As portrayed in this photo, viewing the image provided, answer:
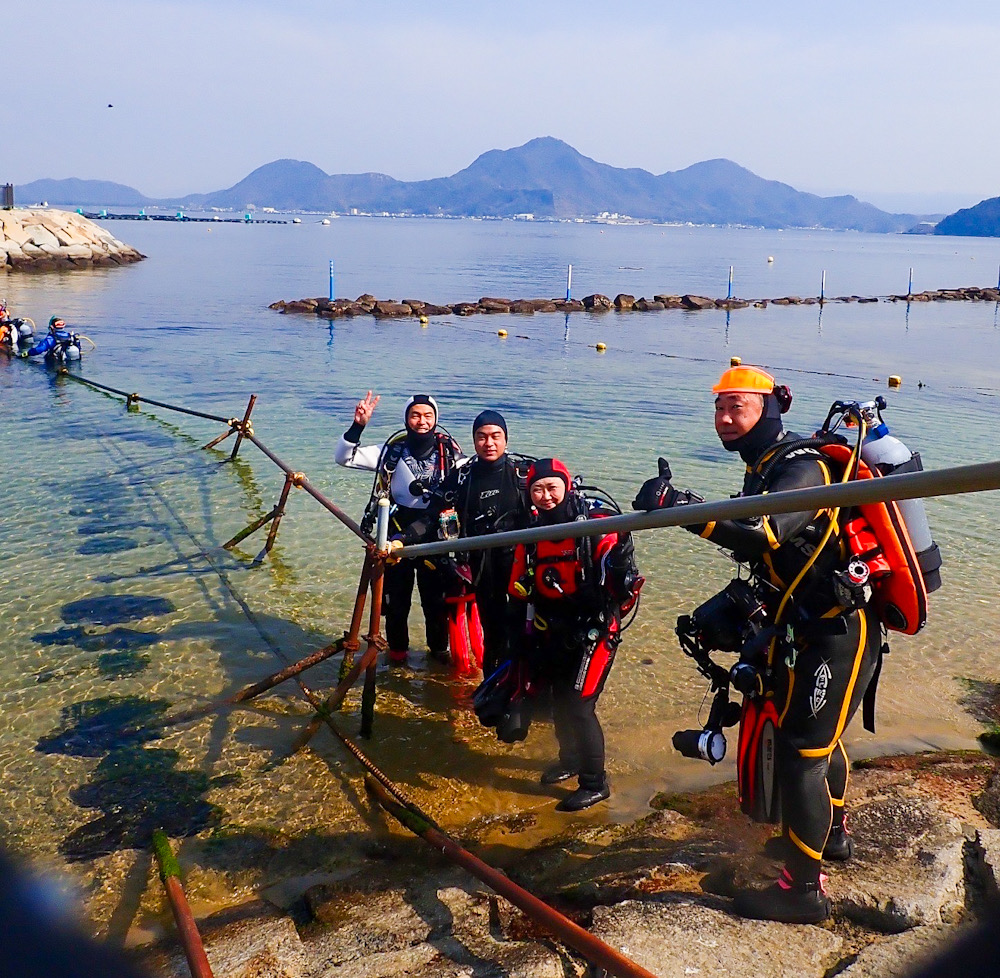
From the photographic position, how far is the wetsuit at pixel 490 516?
18.2 ft

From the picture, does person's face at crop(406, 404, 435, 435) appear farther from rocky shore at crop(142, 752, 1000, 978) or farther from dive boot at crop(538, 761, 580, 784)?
rocky shore at crop(142, 752, 1000, 978)

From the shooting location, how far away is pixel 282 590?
26.7 feet

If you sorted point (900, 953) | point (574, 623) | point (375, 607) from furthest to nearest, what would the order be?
point (375, 607) → point (574, 623) → point (900, 953)

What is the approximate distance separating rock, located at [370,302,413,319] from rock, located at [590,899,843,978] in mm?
31255

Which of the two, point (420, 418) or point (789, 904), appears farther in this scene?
point (420, 418)

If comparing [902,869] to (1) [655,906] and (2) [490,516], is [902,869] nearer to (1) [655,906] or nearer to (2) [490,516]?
(1) [655,906]

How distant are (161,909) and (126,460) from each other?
9.63m

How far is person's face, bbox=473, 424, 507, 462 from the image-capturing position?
5.48 m

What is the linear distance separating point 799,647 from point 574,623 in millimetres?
1356

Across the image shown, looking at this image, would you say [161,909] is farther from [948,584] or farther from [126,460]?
Answer: [126,460]

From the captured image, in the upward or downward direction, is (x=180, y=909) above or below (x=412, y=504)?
below

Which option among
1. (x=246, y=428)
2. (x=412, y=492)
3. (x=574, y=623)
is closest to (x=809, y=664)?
(x=574, y=623)

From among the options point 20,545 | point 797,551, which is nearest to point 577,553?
point 797,551

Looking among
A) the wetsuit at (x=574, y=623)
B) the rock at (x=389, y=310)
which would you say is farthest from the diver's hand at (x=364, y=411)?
the rock at (x=389, y=310)
